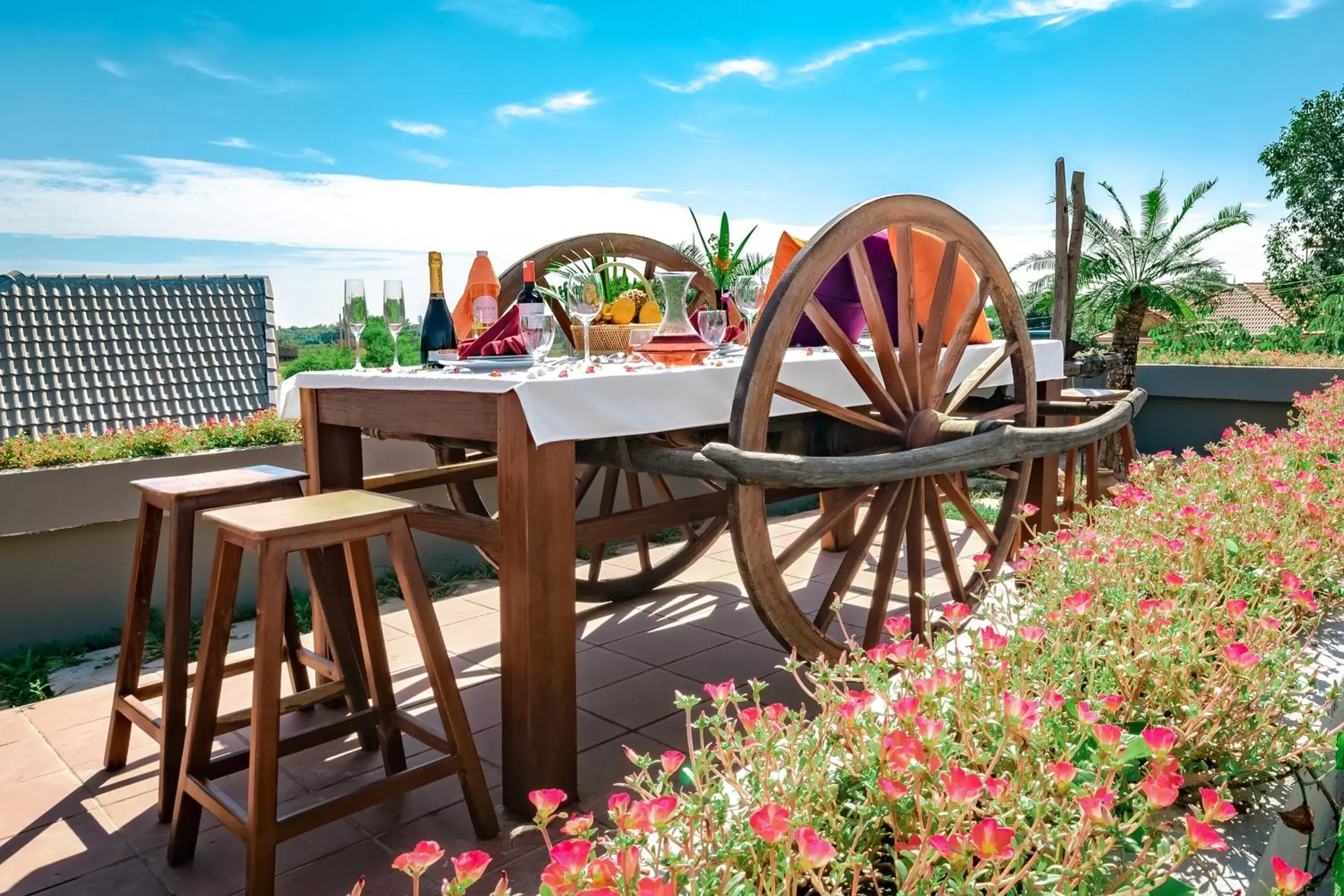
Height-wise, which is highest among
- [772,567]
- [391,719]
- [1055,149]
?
[1055,149]

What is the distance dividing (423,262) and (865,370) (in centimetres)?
134

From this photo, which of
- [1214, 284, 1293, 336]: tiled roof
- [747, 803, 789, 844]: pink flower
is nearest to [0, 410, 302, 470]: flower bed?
[747, 803, 789, 844]: pink flower

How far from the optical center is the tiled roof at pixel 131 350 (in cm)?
956

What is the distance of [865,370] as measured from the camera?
7.98 feet

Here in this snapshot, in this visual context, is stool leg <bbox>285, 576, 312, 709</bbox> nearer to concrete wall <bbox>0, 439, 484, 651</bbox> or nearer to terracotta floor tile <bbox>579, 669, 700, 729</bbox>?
terracotta floor tile <bbox>579, 669, 700, 729</bbox>

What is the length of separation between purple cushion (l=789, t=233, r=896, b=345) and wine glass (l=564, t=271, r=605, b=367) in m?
0.66

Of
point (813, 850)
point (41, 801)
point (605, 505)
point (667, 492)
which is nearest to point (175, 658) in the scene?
point (41, 801)

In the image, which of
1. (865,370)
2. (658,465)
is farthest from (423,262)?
(865,370)

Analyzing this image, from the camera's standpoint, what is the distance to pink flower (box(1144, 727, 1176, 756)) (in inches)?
32.3

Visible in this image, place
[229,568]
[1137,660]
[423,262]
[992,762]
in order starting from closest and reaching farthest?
[992,762] < [1137,660] < [229,568] < [423,262]

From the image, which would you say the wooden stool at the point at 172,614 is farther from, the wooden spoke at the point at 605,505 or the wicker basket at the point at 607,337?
the wooden spoke at the point at 605,505

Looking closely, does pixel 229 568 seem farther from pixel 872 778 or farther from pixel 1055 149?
pixel 1055 149

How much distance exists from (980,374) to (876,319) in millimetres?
688

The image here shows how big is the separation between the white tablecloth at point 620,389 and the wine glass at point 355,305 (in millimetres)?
141
